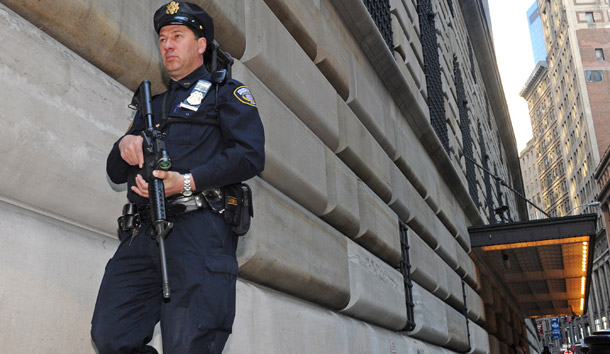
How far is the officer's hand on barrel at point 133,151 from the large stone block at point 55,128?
28 centimetres

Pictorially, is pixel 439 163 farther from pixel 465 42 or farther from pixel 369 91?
pixel 465 42

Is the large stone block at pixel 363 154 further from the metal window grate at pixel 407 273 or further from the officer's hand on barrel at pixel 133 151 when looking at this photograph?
the officer's hand on barrel at pixel 133 151

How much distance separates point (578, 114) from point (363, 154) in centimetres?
7786

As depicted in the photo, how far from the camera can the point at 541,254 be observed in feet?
40.3

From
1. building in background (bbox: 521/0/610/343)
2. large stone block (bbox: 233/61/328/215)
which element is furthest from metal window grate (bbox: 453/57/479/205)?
building in background (bbox: 521/0/610/343)

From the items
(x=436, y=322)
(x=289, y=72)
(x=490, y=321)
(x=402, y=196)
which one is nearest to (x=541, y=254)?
(x=490, y=321)

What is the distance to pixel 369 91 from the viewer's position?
5.91 meters

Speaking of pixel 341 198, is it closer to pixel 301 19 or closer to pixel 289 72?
pixel 289 72

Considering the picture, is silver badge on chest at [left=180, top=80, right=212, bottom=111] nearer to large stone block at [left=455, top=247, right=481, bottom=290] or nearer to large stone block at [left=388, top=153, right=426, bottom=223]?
large stone block at [left=388, top=153, right=426, bottom=223]

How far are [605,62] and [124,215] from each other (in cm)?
8358

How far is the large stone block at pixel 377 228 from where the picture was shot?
5184 mm

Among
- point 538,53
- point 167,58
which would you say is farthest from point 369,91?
point 538,53

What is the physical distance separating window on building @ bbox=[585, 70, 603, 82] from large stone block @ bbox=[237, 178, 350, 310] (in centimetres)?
7838

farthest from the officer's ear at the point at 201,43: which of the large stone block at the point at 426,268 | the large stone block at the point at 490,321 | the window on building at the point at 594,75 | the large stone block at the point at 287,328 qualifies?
the window on building at the point at 594,75
